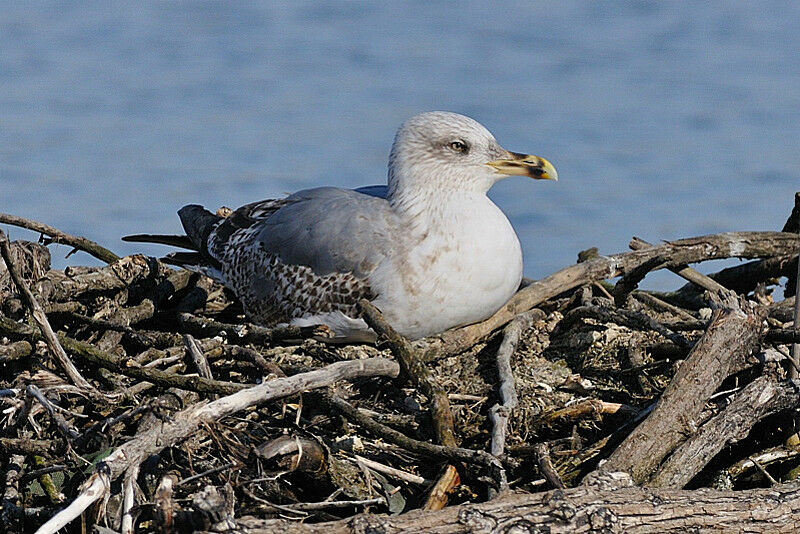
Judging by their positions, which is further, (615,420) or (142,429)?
(615,420)

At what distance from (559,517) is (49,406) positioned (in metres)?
1.94

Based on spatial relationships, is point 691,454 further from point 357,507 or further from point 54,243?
point 54,243

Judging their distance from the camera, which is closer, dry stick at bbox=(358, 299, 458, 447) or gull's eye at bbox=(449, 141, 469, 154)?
dry stick at bbox=(358, 299, 458, 447)

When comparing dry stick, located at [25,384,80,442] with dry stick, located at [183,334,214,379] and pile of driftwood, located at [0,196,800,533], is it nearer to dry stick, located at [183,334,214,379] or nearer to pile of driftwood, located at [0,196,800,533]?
pile of driftwood, located at [0,196,800,533]

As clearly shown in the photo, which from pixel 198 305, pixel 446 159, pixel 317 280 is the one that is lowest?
pixel 198 305

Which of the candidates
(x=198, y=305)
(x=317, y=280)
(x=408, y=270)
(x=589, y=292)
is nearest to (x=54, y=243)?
(x=198, y=305)

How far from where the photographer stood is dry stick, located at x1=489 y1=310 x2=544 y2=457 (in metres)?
4.18

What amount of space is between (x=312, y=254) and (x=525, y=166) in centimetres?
123

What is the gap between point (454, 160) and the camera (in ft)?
18.5

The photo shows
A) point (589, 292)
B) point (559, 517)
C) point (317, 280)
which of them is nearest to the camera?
point (559, 517)

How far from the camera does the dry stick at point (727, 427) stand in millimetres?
4016

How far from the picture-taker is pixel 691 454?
4055 mm

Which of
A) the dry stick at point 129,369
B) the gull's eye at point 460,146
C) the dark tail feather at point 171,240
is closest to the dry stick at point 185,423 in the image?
the dry stick at point 129,369

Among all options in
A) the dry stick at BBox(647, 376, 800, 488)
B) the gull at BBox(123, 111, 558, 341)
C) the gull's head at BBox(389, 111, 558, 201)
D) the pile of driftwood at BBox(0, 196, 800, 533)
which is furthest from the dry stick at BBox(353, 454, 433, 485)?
the gull's head at BBox(389, 111, 558, 201)
